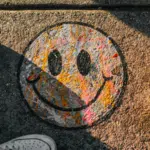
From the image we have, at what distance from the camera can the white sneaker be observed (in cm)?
225

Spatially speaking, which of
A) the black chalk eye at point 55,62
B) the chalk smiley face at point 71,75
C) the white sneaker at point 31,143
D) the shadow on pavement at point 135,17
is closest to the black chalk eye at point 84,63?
the chalk smiley face at point 71,75

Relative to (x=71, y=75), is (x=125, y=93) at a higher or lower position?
lower

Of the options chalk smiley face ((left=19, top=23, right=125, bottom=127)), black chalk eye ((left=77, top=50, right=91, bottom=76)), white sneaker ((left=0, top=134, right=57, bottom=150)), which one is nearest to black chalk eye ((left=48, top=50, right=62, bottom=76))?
chalk smiley face ((left=19, top=23, right=125, bottom=127))

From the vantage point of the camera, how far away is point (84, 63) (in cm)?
245

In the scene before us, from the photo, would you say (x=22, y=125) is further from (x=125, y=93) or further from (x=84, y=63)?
(x=125, y=93)

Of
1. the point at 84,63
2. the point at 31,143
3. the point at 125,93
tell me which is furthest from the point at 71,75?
the point at 31,143

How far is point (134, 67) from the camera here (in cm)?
244

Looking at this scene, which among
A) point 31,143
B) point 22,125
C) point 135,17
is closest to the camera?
point 31,143

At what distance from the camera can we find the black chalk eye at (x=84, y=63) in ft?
8.01

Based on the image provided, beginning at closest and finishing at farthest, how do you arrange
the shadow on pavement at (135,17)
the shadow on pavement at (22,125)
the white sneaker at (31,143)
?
the white sneaker at (31,143) < the shadow on pavement at (22,125) < the shadow on pavement at (135,17)

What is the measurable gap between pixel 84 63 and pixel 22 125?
53cm

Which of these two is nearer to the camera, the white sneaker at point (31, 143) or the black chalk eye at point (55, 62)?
the white sneaker at point (31, 143)

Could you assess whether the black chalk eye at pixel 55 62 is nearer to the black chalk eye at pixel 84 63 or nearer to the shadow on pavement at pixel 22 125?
the black chalk eye at pixel 84 63

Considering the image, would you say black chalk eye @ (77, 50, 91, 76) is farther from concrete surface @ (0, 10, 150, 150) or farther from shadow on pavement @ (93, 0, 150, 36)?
shadow on pavement @ (93, 0, 150, 36)
